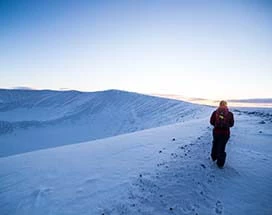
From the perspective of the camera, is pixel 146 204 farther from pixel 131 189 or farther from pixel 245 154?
pixel 245 154

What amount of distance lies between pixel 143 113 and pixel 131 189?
5902 cm

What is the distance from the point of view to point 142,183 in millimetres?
7598

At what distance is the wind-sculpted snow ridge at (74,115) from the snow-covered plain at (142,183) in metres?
36.6

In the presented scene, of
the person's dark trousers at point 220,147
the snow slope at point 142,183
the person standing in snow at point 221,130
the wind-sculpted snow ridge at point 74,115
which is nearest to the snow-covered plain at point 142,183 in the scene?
the snow slope at point 142,183

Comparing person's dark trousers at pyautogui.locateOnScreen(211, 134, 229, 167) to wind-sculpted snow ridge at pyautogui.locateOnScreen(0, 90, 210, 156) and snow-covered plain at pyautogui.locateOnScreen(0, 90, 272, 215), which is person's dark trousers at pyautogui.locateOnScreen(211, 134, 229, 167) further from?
wind-sculpted snow ridge at pyautogui.locateOnScreen(0, 90, 210, 156)

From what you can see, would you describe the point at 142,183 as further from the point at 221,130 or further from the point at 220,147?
the point at 221,130

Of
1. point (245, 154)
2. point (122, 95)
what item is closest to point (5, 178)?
point (245, 154)

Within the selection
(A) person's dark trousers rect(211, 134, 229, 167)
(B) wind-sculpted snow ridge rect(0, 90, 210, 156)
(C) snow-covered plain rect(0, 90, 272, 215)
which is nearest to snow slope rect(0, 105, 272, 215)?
(C) snow-covered plain rect(0, 90, 272, 215)

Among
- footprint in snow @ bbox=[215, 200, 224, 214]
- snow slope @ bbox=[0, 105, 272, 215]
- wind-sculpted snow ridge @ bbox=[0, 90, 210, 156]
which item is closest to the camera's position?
footprint in snow @ bbox=[215, 200, 224, 214]

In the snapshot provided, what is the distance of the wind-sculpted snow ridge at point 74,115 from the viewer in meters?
59.4

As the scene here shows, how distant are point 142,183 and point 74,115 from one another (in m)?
74.4

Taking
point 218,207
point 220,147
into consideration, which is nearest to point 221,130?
point 220,147

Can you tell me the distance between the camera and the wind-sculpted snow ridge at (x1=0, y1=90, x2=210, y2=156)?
59.4 m

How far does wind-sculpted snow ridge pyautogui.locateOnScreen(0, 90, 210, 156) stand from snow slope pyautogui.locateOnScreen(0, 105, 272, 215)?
36725mm
